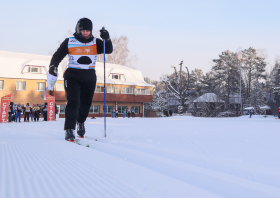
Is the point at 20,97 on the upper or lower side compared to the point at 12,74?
lower

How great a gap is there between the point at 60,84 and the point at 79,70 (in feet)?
92.7

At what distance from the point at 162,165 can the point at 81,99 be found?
227 centimetres

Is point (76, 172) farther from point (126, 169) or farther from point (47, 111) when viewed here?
point (47, 111)

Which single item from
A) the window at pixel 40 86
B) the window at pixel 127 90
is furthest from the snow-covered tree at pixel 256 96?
the window at pixel 40 86

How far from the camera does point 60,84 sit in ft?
99.3

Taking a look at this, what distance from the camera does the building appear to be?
28094mm

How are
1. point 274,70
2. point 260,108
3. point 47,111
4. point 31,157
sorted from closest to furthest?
point 31,157, point 47,111, point 260,108, point 274,70

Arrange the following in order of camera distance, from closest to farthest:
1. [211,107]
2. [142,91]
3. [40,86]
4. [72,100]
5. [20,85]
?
1. [72,100]
2. [20,85]
3. [40,86]
4. [211,107]
5. [142,91]

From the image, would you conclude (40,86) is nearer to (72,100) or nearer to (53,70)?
(53,70)

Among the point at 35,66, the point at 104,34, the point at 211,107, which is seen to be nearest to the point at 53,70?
the point at 104,34

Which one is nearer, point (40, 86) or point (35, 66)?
point (40, 86)

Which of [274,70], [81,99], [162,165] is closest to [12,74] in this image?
[81,99]

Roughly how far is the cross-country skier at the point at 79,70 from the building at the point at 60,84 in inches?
1048

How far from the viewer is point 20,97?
2808cm
